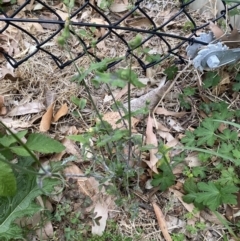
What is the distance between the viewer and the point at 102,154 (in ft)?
5.11

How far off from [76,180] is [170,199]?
1.07 ft

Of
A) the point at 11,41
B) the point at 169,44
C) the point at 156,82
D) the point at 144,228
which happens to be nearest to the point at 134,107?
the point at 156,82

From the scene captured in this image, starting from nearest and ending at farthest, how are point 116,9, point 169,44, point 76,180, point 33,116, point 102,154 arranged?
point 102,154 < point 76,180 < point 33,116 < point 169,44 < point 116,9

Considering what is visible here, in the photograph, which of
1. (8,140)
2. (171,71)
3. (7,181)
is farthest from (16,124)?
(171,71)

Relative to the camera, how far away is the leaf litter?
1618 mm

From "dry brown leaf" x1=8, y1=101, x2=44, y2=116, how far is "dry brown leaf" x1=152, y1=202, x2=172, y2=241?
Answer: 57 centimetres

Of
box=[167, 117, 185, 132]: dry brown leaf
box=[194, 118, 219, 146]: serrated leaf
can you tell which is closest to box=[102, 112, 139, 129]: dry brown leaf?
box=[167, 117, 185, 132]: dry brown leaf

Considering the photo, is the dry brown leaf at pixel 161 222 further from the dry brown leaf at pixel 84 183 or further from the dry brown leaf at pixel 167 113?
the dry brown leaf at pixel 167 113

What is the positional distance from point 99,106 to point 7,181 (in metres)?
0.53

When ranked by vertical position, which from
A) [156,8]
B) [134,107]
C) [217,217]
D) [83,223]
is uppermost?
[156,8]

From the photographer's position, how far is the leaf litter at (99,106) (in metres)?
1.62

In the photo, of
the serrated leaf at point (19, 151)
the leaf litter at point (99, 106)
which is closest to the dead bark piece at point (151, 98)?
the leaf litter at point (99, 106)

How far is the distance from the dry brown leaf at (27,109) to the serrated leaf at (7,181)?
43 cm

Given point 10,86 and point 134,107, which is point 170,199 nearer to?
point 134,107
